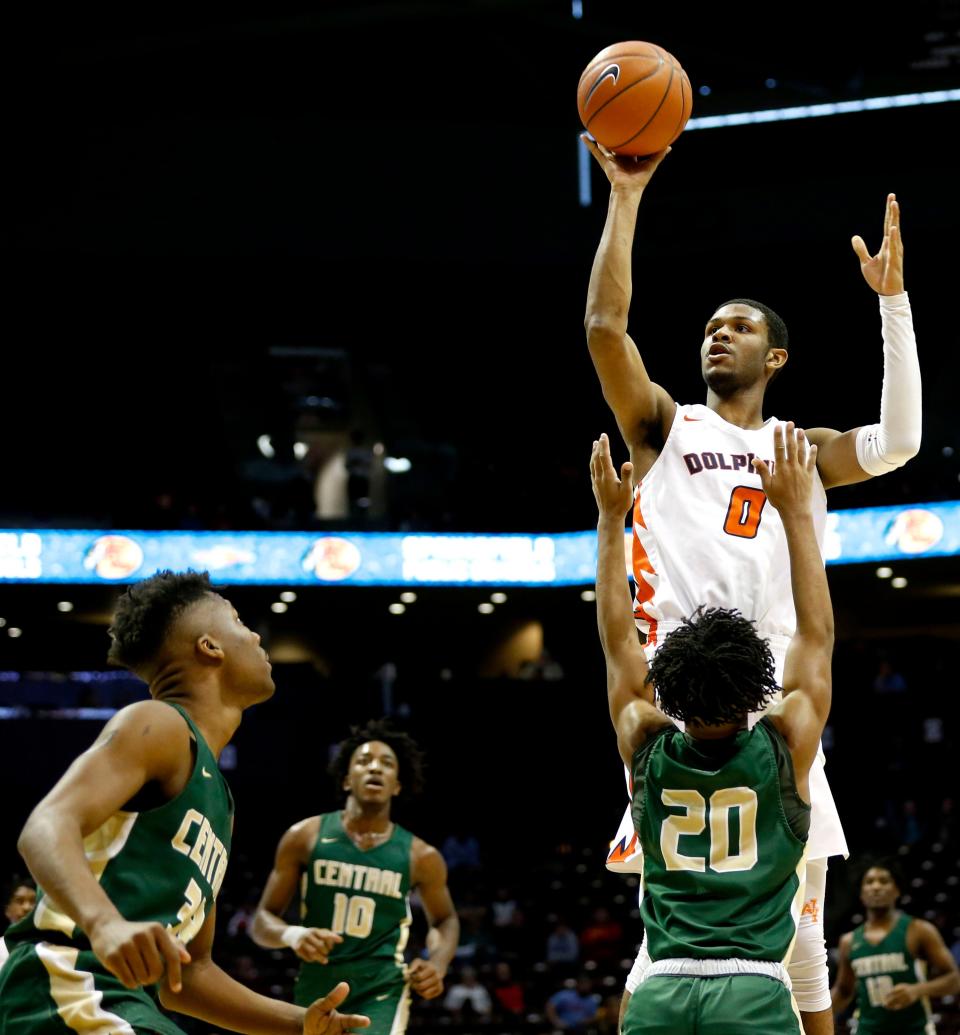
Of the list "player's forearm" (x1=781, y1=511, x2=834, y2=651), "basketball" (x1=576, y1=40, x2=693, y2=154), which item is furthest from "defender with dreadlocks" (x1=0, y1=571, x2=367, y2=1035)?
"basketball" (x1=576, y1=40, x2=693, y2=154)

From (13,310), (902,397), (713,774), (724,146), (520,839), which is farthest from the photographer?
(13,310)

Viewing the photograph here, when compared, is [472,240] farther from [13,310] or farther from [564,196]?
[13,310]

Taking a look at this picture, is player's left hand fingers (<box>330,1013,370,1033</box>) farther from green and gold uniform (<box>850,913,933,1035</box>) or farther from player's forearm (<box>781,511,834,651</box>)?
green and gold uniform (<box>850,913,933,1035</box>)

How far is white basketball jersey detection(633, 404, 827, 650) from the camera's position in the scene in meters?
4.39

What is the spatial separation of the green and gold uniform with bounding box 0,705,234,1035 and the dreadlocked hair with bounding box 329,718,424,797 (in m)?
5.04

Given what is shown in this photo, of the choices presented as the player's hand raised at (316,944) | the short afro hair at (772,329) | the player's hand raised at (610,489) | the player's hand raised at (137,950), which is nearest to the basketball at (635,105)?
the short afro hair at (772,329)

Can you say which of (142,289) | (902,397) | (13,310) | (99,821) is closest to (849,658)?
(142,289)

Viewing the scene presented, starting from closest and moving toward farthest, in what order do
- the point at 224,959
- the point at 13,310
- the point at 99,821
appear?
the point at 99,821
the point at 224,959
the point at 13,310

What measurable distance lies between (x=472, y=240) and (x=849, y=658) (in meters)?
8.98

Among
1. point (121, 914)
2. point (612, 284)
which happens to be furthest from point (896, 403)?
point (121, 914)

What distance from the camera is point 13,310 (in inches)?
982

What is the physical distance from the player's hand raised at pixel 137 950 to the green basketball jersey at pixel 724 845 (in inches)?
48.0

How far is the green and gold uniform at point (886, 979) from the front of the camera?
9578 mm

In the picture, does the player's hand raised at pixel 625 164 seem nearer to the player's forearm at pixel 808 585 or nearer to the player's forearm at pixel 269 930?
the player's forearm at pixel 808 585
